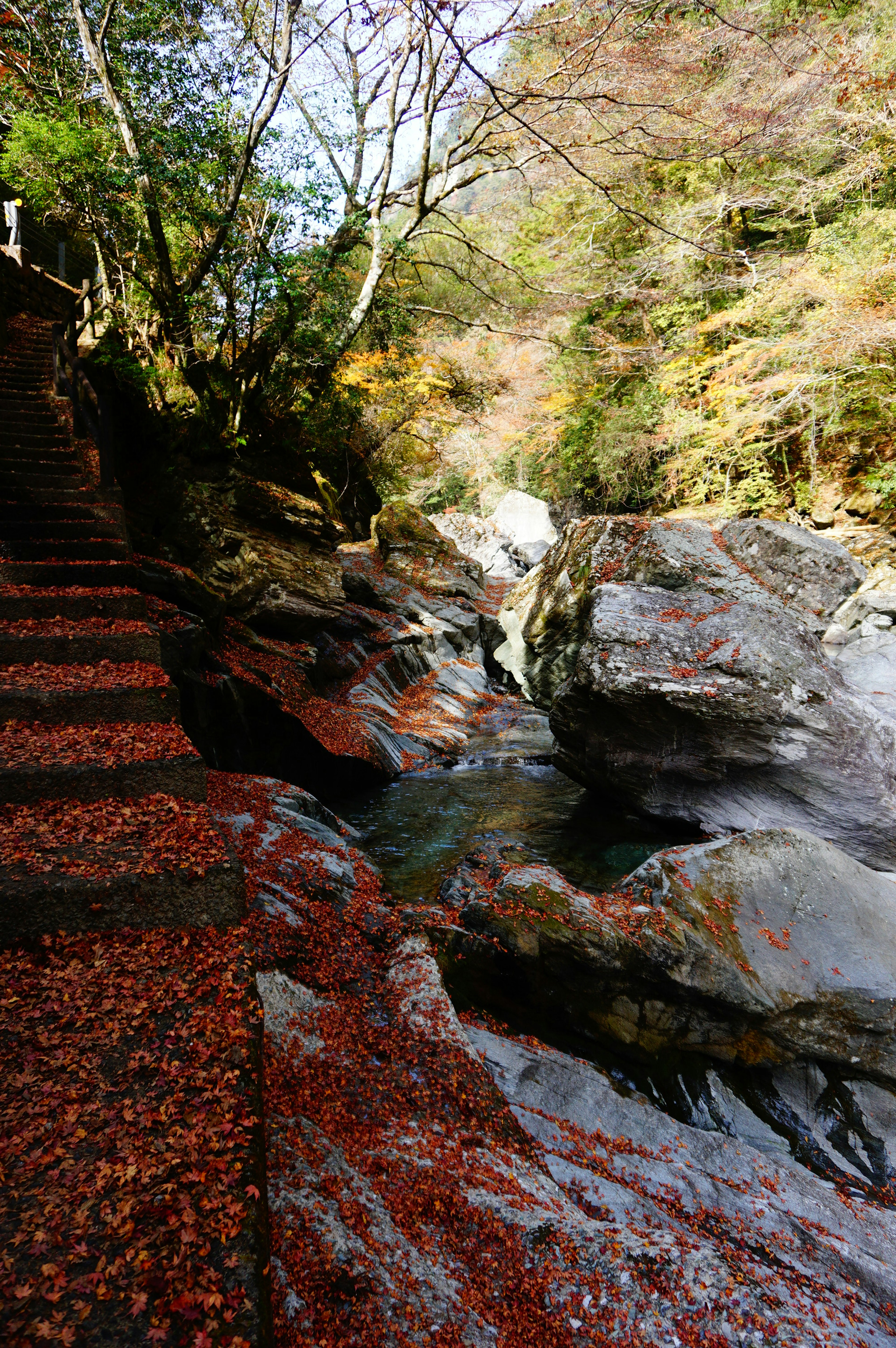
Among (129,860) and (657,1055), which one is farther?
(657,1055)

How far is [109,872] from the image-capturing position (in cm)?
330

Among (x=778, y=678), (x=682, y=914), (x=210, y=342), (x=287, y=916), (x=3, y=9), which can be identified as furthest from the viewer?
(x=210, y=342)

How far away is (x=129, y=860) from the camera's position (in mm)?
3416

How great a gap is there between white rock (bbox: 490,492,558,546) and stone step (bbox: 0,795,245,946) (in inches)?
1042

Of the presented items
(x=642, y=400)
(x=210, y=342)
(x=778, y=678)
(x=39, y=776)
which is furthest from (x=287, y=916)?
(x=642, y=400)

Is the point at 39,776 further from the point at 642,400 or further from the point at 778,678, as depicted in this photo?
the point at 642,400

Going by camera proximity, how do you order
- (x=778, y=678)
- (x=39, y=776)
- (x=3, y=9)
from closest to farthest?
1. (x=39, y=776)
2. (x=778, y=678)
3. (x=3, y=9)

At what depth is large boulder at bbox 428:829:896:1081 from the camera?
520 centimetres

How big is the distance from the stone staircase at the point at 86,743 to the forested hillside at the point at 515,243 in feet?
12.5

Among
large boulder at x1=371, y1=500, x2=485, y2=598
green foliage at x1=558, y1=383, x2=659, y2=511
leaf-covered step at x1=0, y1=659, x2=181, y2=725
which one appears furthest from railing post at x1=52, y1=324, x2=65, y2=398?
green foliage at x1=558, y1=383, x2=659, y2=511

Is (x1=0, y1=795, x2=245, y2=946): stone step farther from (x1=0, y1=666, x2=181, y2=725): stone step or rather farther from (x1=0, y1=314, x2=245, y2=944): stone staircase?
(x1=0, y1=666, x2=181, y2=725): stone step

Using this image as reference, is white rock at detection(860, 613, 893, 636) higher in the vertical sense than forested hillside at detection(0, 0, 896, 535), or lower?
lower

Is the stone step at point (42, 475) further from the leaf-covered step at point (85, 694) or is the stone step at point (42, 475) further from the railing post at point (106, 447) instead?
the leaf-covered step at point (85, 694)

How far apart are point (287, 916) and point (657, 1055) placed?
342cm
